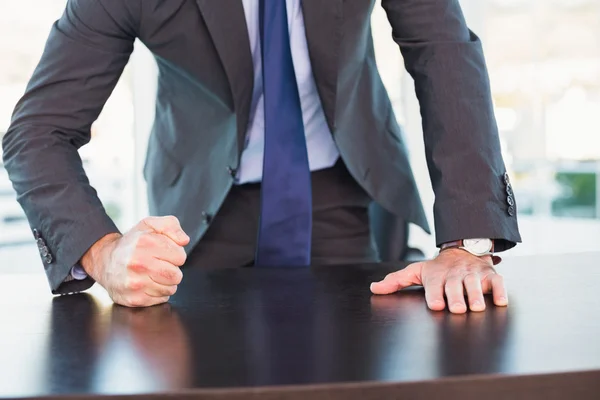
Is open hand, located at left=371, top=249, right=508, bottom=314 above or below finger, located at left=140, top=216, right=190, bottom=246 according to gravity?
below

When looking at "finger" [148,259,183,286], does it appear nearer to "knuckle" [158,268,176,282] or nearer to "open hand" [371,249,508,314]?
"knuckle" [158,268,176,282]

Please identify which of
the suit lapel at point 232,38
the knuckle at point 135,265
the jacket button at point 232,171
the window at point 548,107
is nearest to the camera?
the knuckle at point 135,265

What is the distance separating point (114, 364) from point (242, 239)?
0.93 meters

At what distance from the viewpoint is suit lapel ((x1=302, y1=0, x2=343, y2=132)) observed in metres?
1.45

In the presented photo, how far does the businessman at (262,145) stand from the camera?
121 cm

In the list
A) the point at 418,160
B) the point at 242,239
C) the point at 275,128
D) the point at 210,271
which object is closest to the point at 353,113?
the point at 275,128

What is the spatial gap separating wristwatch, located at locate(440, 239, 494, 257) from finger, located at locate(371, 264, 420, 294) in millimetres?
96

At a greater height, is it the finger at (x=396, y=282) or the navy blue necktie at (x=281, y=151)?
the navy blue necktie at (x=281, y=151)

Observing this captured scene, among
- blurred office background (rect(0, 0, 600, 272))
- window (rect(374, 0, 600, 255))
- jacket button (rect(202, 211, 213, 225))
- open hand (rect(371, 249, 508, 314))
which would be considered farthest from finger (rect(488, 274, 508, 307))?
window (rect(374, 0, 600, 255))

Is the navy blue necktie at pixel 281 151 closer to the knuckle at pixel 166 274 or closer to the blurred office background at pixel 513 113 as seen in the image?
the knuckle at pixel 166 274

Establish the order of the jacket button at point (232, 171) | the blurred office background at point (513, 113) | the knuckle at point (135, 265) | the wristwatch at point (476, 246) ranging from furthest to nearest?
1. the blurred office background at point (513, 113)
2. the jacket button at point (232, 171)
3. the wristwatch at point (476, 246)
4. the knuckle at point (135, 265)

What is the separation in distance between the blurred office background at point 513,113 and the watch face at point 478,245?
309 cm

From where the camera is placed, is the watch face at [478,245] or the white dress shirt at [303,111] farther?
the white dress shirt at [303,111]

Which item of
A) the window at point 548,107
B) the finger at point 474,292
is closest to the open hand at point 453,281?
the finger at point 474,292
